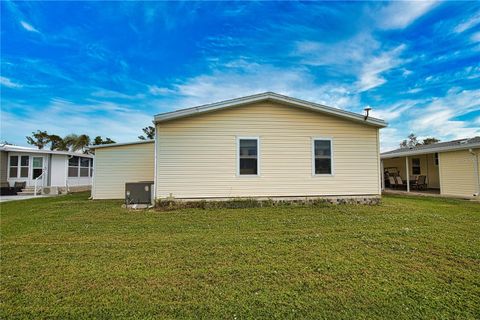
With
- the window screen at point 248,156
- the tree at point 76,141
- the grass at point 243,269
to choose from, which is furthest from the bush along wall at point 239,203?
the tree at point 76,141

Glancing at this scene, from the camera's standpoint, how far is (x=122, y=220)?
6.66 meters

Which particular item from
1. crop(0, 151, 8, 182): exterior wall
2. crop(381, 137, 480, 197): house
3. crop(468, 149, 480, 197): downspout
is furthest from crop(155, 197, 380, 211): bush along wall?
crop(0, 151, 8, 182): exterior wall

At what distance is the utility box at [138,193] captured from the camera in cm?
912

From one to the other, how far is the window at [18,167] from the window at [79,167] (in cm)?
225

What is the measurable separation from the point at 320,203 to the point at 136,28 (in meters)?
11.6

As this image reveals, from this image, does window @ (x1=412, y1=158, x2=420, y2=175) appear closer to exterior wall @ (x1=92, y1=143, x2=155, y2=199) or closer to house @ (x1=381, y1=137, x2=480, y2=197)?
house @ (x1=381, y1=137, x2=480, y2=197)

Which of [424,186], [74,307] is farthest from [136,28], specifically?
[424,186]

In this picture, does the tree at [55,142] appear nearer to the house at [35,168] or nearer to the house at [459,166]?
the house at [35,168]

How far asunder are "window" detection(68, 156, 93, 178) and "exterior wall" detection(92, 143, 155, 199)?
6.61 metres

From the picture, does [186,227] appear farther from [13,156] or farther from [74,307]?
[13,156]

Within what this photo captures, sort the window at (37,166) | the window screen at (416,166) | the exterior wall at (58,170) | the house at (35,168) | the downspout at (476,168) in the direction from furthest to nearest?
the window screen at (416,166) → the exterior wall at (58,170) → the window at (37,166) → the house at (35,168) → the downspout at (476,168)

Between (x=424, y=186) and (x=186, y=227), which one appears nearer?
(x=186, y=227)

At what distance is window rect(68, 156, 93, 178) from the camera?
649 inches

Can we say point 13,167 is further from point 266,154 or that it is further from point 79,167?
point 266,154
